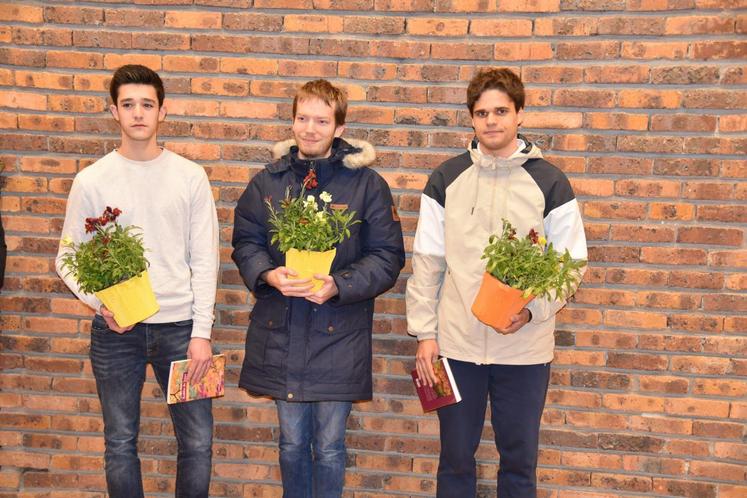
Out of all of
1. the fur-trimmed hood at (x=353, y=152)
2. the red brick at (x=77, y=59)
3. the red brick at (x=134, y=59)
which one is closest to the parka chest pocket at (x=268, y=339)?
the fur-trimmed hood at (x=353, y=152)

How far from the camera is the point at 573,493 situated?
324 centimetres

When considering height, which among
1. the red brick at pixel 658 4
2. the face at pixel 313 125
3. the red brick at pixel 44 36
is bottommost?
the face at pixel 313 125

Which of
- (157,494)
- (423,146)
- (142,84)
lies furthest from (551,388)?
(142,84)

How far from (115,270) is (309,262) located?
0.71 m

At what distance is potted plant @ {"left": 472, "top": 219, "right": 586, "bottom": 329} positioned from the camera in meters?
2.38

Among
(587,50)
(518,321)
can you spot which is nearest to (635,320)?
(518,321)

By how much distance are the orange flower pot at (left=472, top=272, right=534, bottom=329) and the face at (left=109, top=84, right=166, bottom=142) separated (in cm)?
149

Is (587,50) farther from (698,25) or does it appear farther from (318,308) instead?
(318,308)

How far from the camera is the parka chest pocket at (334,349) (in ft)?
8.89

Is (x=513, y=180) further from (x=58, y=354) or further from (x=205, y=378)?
(x=58, y=354)

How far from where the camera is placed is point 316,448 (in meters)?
2.77

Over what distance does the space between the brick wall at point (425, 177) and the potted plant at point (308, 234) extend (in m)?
0.70

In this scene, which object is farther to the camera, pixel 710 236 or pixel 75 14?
pixel 75 14

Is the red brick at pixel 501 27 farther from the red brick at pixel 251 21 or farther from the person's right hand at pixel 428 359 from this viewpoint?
the person's right hand at pixel 428 359
